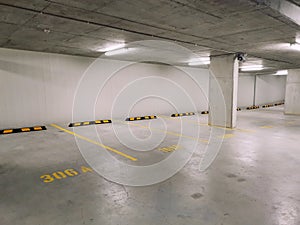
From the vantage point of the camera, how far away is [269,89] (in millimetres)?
22016

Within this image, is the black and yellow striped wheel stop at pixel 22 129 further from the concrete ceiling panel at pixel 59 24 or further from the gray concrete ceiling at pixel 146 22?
the concrete ceiling panel at pixel 59 24

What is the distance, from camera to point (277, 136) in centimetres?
785

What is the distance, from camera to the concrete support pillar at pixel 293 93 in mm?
14742

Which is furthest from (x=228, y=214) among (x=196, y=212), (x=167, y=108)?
(x=167, y=108)

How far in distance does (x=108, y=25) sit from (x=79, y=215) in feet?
13.7

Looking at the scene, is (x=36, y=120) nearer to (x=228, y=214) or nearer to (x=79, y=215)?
(x=79, y=215)

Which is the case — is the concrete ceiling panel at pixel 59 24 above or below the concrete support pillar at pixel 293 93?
above

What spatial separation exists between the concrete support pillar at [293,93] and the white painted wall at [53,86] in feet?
30.3

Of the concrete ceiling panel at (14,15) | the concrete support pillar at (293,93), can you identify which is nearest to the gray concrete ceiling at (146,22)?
the concrete ceiling panel at (14,15)

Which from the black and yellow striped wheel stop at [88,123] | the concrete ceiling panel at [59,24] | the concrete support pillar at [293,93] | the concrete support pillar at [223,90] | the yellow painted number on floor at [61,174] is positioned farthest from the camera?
the concrete support pillar at [293,93]

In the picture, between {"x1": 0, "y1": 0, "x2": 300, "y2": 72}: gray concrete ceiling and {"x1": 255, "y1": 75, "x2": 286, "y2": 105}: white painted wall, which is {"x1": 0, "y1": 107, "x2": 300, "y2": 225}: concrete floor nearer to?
{"x1": 0, "y1": 0, "x2": 300, "y2": 72}: gray concrete ceiling

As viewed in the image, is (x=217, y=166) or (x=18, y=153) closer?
(x=217, y=166)

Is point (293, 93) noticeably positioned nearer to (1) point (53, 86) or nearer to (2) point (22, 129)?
(1) point (53, 86)

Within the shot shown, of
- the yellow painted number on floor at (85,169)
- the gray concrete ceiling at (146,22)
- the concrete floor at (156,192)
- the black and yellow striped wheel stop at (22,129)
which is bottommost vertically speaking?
the concrete floor at (156,192)
